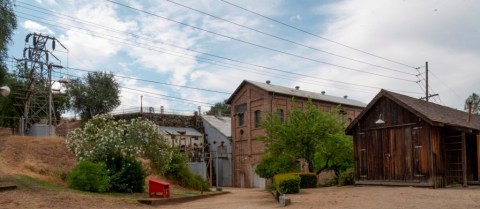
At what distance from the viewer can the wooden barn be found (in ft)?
74.7

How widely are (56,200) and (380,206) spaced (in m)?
11.3

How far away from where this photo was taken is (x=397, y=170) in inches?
951

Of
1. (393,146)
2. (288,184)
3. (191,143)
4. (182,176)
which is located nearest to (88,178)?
(288,184)

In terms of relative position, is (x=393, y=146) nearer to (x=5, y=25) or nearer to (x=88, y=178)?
(x=88, y=178)

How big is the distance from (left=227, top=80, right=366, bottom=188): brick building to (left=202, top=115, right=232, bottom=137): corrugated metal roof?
6.61 ft

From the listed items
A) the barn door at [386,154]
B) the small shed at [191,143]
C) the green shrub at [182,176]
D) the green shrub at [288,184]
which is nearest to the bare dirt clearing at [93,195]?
the green shrub at [288,184]

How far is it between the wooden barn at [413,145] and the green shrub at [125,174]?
1175 cm

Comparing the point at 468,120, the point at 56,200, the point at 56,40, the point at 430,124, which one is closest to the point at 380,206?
the point at 430,124

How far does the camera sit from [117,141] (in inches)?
936

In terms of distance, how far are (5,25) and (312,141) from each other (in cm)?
1786

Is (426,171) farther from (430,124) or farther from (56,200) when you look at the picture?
(56,200)

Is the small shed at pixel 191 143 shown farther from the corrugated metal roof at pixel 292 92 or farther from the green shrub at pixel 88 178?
the green shrub at pixel 88 178

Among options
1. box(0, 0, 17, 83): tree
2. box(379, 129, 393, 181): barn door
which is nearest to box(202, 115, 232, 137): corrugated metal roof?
box(379, 129, 393, 181): barn door

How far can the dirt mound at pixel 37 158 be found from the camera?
80.9 ft
